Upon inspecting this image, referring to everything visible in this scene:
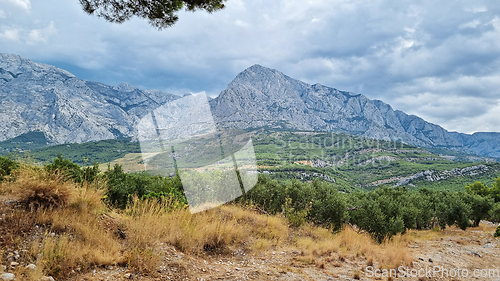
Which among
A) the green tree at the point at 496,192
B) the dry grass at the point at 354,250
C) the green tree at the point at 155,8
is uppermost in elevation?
the green tree at the point at 155,8

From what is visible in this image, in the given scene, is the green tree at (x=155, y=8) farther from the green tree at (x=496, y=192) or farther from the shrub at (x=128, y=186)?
the green tree at (x=496, y=192)

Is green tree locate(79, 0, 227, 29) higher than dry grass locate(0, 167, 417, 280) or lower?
higher

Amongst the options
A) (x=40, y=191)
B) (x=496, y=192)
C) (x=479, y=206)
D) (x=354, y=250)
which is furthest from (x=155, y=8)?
(x=496, y=192)

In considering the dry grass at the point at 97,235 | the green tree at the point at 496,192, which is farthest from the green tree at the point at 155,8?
the green tree at the point at 496,192

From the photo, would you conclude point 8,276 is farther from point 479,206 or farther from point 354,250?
point 479,206

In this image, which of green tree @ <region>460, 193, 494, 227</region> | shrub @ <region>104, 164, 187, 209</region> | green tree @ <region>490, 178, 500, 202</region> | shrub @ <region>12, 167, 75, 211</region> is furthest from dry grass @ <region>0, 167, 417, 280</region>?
green tree @ <region>490, 178, 500, 202</region>

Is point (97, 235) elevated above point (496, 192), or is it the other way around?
point (97, 235)

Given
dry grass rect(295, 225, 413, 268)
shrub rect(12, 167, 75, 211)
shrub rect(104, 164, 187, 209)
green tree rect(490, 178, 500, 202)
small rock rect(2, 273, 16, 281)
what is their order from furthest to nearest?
green tree rect(490, 178, 500, 202) → shrub rect(104, 164, 187, 209) → dry grass rect(295, 225, 413, 268) → shrub rect(12, 167, 75, 211) → small rock rect(2, 273, 16, 281)

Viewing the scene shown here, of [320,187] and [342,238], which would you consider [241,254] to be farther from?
[320,187]

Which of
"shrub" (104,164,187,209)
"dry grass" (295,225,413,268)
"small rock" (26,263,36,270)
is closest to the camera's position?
"small rock" (26,263,36,270)

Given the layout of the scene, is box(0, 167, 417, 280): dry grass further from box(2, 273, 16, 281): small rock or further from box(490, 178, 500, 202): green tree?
box(490, 178, 500, 202): green tree

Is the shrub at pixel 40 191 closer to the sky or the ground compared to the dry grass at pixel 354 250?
closer to the sky

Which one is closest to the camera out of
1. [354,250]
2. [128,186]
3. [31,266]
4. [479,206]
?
[31,266]

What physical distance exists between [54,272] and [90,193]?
2447mm
